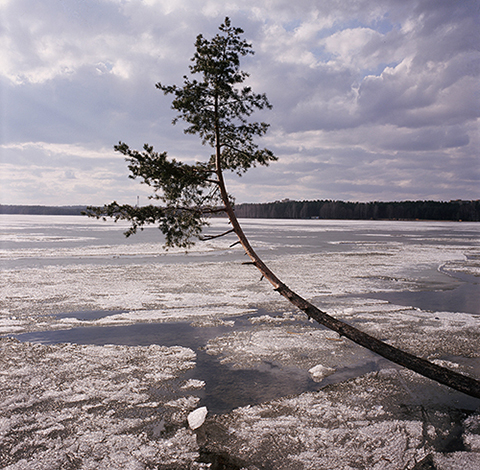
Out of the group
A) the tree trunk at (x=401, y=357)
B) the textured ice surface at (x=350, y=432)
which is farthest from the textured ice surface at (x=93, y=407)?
the tree trunk at (x=401, y=357)

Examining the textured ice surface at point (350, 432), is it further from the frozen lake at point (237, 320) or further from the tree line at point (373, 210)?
the tree line at point (373, 210)

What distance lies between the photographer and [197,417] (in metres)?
4.21

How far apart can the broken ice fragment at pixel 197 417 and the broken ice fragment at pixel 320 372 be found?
6.46 feet

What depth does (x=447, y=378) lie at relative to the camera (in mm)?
4477

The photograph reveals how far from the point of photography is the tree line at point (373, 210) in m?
125

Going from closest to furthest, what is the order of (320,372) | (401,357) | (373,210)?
(401,357), (320,372), (373,210)

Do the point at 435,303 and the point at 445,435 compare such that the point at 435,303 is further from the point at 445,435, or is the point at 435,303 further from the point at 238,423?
the point at 238,423

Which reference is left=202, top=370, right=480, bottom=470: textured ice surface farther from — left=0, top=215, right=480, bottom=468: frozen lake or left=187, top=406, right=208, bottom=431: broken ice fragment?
left=0, top=215, right=480, bottom=468: frozen lake

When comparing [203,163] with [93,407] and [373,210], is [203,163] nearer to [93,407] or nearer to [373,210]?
[93,407]

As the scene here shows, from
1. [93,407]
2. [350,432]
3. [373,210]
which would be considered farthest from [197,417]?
[373,210]

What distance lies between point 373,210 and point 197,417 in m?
146

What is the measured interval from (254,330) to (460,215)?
458ft

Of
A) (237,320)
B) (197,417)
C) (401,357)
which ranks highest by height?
(401,357)

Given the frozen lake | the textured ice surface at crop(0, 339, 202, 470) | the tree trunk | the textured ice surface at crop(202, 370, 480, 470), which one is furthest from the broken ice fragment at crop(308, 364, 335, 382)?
the textured ice surface at crop(0, 339, 202, 470)
